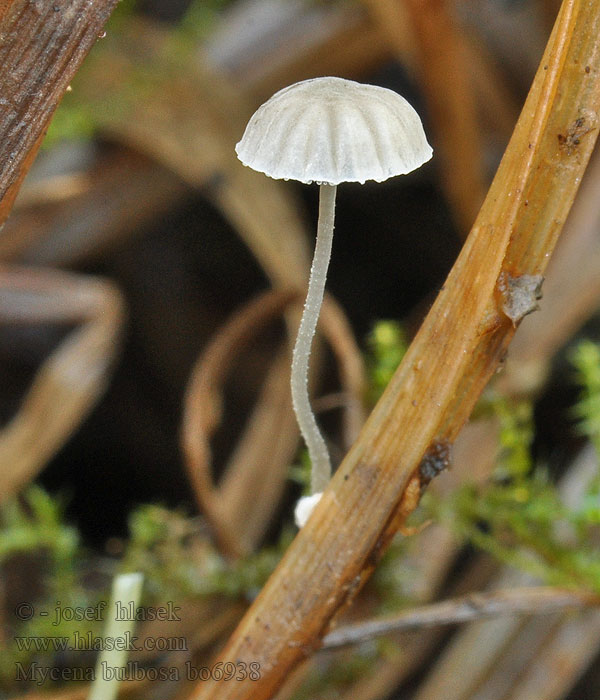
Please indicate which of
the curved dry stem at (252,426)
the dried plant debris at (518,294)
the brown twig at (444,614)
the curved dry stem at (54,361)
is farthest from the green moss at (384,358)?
the dried plant debris at (518,294)

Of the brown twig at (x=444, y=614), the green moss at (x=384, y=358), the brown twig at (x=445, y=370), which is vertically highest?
the brown twig at (x=445, y=370)

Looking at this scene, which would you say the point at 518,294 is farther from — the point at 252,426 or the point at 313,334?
the point at 252,426

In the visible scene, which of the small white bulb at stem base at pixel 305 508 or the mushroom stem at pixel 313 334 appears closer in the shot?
the mushroom stem at pixel 313 334

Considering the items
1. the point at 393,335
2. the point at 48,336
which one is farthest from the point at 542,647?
the point at 48,336

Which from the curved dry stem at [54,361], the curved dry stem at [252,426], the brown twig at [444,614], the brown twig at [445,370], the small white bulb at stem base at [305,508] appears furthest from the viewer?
the curved dry stem at [54,361]

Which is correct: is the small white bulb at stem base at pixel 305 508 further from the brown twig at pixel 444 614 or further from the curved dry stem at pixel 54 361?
the curved dry stem at pixel 54 361

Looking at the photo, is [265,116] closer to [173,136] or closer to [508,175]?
[508,175]

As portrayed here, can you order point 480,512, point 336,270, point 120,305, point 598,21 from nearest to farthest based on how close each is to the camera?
point 598,21
point 480,512
point 120,305
point 336,270
